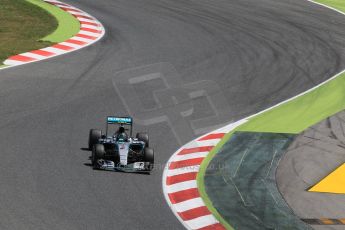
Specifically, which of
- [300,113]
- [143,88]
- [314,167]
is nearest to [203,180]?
[314,167]

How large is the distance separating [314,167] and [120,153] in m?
5.18

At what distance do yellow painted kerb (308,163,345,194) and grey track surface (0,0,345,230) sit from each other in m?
4.01

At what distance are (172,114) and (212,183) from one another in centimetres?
542

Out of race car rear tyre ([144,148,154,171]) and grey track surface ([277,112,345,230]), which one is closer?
grey track surface ([277,112,345,230])

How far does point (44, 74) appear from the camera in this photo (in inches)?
1097

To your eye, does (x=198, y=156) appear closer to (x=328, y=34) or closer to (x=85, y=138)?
(x=85, y=138)

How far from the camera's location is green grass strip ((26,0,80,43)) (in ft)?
108

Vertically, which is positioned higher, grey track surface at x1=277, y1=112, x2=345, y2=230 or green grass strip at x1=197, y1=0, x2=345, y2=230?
grey track surface at x1=277, y1=112, x2=345, y2=230

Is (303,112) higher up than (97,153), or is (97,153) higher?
(97,153)

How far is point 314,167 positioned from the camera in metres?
21.5

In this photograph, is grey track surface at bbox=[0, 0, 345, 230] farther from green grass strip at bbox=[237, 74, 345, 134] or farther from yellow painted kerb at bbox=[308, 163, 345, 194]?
yellow painted kerb at bbox=[308, 163, 345, 194]

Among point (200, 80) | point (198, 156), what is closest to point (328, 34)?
point (200, 80)

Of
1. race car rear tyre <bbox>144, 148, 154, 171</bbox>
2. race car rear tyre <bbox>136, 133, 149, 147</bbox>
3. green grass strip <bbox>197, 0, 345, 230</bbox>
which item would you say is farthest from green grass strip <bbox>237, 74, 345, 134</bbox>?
race car rear tyre <bbox>144, 148, 154, 171</bbox>

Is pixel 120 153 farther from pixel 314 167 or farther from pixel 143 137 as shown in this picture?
pixel 314 167
